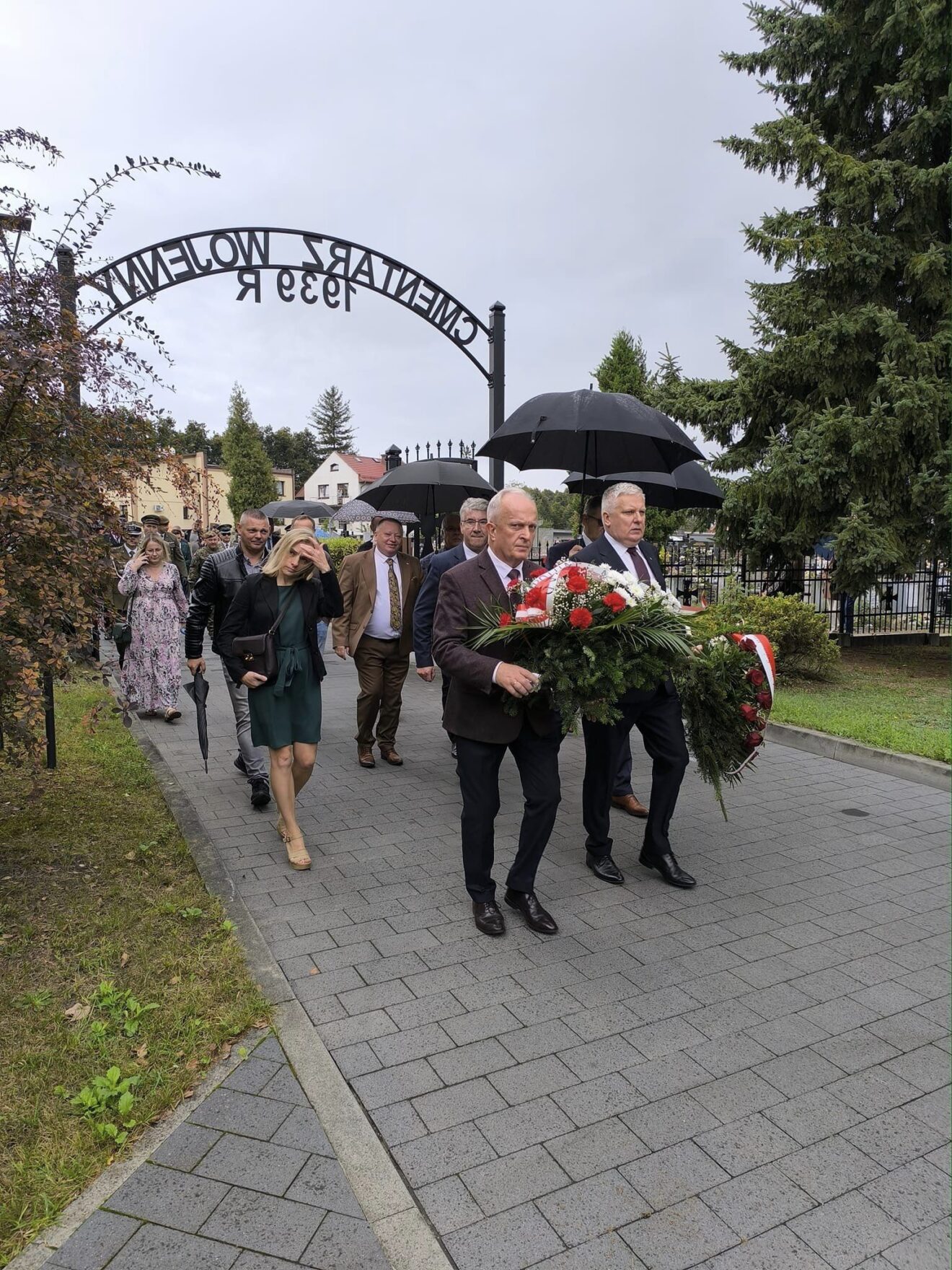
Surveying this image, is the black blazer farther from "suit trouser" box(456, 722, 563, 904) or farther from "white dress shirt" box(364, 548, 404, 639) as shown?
"white dress shirt" box(364, 548, 404, 639)

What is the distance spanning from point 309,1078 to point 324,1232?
651 mm

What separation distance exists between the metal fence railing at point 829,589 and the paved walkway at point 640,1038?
25.6 feet

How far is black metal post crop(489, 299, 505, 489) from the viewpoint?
9812mm

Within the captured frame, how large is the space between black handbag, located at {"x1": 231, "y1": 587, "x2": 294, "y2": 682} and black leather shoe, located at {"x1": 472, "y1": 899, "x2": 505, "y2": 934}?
68.4 inches

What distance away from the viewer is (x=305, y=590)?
198 inches

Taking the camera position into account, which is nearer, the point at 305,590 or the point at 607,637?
the point at 607,637

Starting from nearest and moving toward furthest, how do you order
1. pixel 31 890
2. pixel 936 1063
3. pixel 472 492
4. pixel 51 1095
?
pixel 51 1095
pixel 936 1063
pixel 31 890
pixel 472 492

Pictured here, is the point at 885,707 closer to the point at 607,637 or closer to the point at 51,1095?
the point at 607,637

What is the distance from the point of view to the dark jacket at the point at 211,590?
Result: 586 cm

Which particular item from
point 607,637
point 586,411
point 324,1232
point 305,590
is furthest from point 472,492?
point 324,1232

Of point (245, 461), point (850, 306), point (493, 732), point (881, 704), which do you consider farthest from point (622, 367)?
point (245, 461)

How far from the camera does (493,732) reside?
3.88 meters

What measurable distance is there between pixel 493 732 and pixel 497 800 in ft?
1.16

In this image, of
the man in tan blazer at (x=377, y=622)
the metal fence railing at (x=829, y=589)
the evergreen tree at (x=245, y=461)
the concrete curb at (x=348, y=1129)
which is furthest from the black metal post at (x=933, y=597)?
the evergreen tree at (x=245, y=461)
